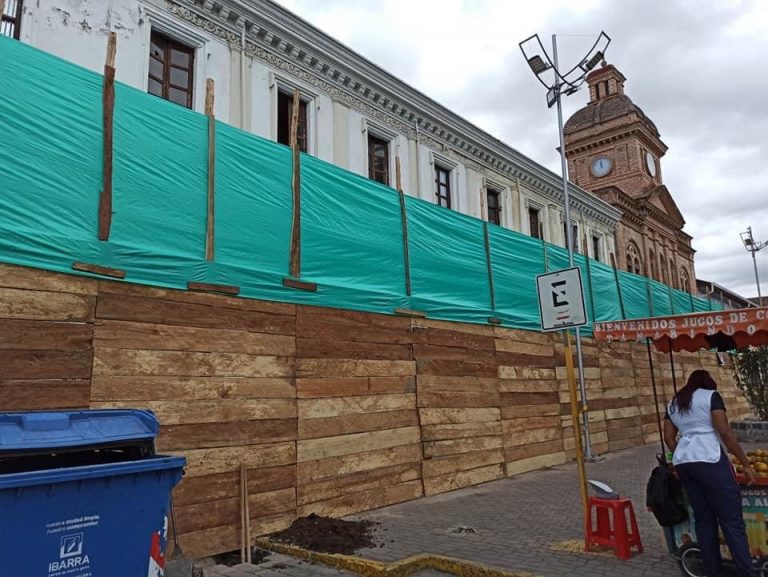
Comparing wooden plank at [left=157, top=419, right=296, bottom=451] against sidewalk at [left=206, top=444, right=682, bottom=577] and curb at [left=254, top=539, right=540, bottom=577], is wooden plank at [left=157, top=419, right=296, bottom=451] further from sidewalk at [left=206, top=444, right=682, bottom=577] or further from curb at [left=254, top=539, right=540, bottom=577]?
curb at [left=254, top=539, right=540, bottom=577]

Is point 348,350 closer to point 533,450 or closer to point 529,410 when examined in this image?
point 529,410

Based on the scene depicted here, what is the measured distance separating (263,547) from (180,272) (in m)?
3.35

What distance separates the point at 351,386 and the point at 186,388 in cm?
258

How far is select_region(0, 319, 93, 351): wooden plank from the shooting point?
517cm

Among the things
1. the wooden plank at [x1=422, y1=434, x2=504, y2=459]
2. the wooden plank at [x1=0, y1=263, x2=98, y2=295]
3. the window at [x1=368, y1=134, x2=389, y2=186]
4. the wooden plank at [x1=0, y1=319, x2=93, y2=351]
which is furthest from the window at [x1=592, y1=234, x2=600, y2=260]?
the wooden plank at [x1=0, y1=319, x2=93, y2=351]

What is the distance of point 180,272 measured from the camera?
6555mm

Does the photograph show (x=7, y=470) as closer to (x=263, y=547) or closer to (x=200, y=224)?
(x=263, y=547)

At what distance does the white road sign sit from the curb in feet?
8.35

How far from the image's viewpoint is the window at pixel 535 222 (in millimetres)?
18252

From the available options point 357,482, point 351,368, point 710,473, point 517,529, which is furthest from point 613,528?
point 351,368

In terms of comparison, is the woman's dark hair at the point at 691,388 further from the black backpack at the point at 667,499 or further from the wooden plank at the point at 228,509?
the wooden plank at the point at 228,509

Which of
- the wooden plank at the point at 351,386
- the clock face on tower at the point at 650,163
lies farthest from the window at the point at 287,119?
the clock face on tower at the point at 650,163

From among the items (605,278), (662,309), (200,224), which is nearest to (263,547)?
(200,224)

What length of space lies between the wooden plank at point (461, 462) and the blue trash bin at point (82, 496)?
19.2 ft
